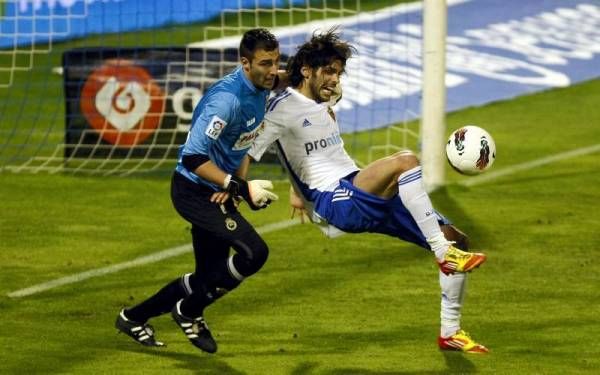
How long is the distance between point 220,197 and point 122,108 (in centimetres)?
723

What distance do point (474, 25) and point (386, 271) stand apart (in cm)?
1143

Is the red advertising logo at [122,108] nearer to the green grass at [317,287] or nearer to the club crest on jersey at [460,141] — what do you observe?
the green grass at [317,287]

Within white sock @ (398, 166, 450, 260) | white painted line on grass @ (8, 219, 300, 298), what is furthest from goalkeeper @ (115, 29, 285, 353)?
white painted line on grass @ (8, 219, 300, 298)

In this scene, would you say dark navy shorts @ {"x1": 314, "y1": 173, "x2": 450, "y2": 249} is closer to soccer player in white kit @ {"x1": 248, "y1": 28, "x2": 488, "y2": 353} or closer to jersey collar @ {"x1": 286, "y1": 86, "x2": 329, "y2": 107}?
soccer player in white kit @ {"x1": 248, "y1": 28, "x2": 488, "y2": 353}

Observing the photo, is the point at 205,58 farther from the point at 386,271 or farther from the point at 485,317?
the point at 485,317

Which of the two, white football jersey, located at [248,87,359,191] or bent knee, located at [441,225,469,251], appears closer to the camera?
bent knee, located at [441,225,469,251]

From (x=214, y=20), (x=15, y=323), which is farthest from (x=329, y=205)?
(x=214, y=20)

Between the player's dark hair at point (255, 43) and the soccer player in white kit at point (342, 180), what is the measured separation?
49 centimetres

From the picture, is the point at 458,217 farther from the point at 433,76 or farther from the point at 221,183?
the point at 221,183

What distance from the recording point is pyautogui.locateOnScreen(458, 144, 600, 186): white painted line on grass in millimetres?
14781

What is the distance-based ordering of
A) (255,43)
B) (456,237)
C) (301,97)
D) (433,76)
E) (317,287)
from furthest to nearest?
(433,76)
(317,287)
(301,97)
(456,237)
(255,43)

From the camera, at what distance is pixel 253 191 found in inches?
308

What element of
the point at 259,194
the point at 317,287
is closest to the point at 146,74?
the point at 317,287

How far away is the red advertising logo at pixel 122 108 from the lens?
600 inches
